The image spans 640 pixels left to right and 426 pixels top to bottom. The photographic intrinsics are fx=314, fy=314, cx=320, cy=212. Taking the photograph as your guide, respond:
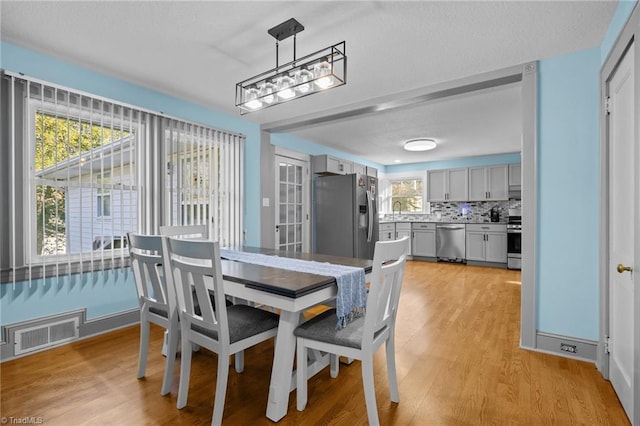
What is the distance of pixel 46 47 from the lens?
2365 millimetres

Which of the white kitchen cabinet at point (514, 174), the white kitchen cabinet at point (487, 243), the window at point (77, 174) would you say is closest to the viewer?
the window at point (77, 174)

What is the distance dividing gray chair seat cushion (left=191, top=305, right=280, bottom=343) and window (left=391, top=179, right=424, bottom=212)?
6.35 metres

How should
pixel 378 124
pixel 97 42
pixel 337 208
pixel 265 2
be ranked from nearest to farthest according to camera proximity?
pixel 265 2 → pixel 97 42 → pixel 378 124 → pixel 337 208

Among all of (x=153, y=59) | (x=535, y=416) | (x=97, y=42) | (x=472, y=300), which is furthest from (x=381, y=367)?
(x=97, y=42)

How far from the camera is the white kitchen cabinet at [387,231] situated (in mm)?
6996

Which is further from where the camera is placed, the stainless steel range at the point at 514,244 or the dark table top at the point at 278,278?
the stainless steel range at the point at 514,244

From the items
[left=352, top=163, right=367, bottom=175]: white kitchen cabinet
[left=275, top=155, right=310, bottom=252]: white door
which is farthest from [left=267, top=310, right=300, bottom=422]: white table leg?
[left=352, top=163, right=367, bottom=175]: white kitchen cabinet

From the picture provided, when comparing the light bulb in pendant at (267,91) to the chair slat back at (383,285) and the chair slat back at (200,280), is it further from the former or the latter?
the chair slat back at (383,285)

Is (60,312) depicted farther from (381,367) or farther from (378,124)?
(378,124)

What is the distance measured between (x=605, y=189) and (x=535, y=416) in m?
1.53

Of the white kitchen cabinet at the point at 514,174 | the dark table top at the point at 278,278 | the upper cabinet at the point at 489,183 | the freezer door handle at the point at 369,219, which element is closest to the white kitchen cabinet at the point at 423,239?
the upper cabinet at the point at 489,183

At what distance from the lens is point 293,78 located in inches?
80.6

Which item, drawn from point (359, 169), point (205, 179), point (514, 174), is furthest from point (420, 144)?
point (205, 179)

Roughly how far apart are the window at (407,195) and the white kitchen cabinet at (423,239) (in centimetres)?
77
